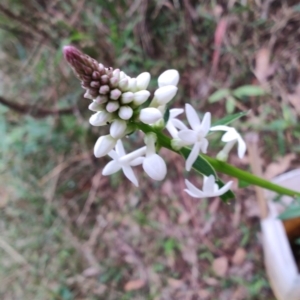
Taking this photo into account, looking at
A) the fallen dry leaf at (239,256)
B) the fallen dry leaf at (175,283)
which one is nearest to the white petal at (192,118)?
the fallen dry leaf at (239,256)

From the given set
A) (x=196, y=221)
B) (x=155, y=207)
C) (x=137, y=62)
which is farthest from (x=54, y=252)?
(x=137, y=62)

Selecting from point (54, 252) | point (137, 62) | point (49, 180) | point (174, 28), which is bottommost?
point (54, 252)

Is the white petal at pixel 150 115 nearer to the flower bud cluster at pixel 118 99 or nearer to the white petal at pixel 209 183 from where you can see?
the flower bud cluster at pixel 118 99

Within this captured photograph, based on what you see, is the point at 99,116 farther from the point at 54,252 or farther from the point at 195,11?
the point at 54,252

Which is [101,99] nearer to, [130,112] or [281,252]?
[130,112]

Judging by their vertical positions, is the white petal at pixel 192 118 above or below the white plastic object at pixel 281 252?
above

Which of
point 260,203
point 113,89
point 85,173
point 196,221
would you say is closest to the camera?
point 113,89

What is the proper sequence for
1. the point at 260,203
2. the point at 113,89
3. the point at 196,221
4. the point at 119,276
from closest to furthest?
the point at 113,89 → the point at 260,203 → the point at 196,221 → the point at 119,276
